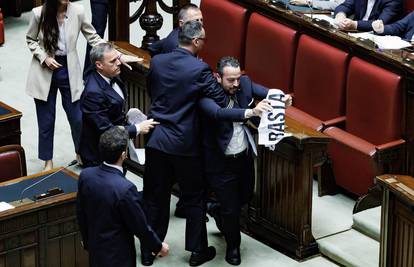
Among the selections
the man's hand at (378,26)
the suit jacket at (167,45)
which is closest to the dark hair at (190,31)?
the suit jacket at (167,45)

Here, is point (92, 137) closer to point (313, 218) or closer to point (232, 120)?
point (232, 120)

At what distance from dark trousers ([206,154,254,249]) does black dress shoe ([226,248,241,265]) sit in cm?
2

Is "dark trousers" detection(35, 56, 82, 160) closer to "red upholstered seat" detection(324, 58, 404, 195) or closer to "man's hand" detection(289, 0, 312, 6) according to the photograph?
"red upholstered seat" detection(324, 58, 404, 195)

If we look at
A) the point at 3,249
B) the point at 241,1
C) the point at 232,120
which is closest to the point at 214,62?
A: the point at 241,1

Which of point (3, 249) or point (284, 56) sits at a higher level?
point (284, 56)

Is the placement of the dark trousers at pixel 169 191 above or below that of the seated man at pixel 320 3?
below

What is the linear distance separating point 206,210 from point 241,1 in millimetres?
1992

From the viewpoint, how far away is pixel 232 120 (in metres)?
5.61

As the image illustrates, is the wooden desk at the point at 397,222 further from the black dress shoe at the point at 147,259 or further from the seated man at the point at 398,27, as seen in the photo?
the seated man at the point at 398,27

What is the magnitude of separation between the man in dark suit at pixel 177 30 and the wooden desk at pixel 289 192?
0.76 m

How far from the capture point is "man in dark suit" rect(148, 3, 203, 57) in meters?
6.00

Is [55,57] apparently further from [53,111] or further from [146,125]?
[146,125]

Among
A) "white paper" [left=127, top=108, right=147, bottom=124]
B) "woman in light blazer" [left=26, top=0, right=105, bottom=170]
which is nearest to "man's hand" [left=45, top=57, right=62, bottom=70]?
"woman in light blazer" [left=26, top=0, right=105, bottom=170]

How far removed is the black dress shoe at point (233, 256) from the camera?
6059 mm
